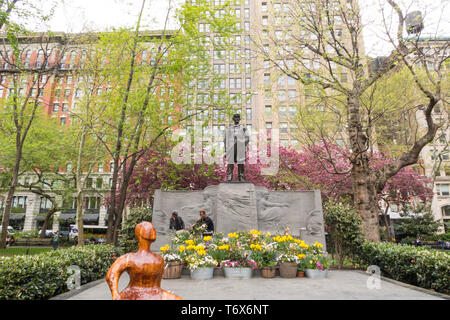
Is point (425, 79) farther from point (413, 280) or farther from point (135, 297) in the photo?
point (135, 297)

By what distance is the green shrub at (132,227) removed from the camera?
1097cm

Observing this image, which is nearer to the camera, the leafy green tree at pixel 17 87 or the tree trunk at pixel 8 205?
the leafy green tree at pixel 17 87

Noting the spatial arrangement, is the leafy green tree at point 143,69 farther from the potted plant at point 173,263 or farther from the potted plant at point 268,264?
the potted plant at point 268,264

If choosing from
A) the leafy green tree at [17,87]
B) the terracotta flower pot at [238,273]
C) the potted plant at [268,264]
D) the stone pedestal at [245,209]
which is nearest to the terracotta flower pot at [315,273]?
the potted plant at [268,264]

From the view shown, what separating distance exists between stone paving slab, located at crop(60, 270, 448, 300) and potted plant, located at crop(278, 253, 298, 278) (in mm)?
210

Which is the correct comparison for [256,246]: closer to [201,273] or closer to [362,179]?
[201,273]

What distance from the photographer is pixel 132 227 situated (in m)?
11.2

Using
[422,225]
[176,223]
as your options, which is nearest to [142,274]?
[176,223]

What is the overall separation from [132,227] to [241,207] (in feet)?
15.1

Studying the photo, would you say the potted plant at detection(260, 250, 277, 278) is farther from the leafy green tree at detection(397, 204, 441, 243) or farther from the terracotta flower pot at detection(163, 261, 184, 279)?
the leafy green tree at detection(397, 204, 441, 243)

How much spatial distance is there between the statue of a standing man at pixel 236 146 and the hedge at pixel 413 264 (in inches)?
205

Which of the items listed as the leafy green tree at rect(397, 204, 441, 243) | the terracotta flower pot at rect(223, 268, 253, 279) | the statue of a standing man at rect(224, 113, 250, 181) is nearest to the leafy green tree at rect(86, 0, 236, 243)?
the statue of a standing man at rect(224, 113, 250, 181)

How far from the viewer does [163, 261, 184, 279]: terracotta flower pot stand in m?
6.77

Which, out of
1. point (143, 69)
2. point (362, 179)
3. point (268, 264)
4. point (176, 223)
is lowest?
point (268, 264)
